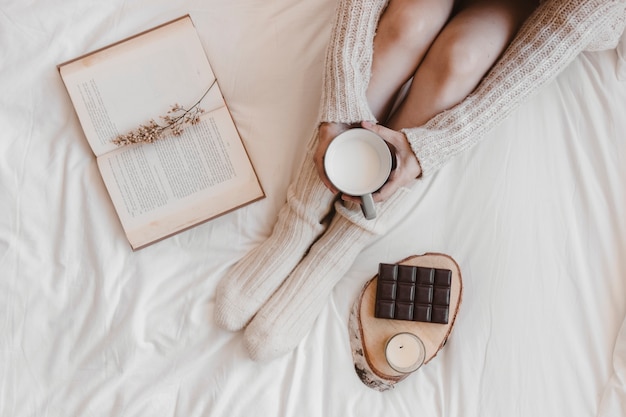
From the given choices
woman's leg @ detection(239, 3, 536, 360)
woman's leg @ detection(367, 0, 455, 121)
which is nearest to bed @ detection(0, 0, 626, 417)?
woman's leg @ detection(239, 3, 536, 360)

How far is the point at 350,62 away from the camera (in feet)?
2.72

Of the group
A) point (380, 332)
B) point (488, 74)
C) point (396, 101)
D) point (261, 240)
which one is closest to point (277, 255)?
point (261, 240)

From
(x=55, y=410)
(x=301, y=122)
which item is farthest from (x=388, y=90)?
(x=55, y=410)

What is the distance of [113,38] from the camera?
964 millimetres

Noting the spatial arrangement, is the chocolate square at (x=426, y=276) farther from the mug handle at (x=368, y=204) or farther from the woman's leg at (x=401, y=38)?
the woman's leg at (x=401, y=38)

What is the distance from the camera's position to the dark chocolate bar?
A: 86 centimetres

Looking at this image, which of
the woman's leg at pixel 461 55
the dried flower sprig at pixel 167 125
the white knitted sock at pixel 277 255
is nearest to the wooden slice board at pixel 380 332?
the white knitted sock at pixel 277 255

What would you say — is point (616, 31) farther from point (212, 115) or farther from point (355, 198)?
point (212, 115)

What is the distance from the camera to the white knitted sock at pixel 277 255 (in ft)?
2.90

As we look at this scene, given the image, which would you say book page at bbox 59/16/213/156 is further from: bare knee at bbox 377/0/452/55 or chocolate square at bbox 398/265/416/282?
chocolate square at bbox 398/265/416/282

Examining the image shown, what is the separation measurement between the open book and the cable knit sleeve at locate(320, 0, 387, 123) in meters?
0.19

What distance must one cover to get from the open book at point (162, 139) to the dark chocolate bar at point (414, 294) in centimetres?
25

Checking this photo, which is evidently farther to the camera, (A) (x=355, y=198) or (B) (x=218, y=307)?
(B) (x=218, y=307)

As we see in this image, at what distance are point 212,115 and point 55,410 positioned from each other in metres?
0.50
